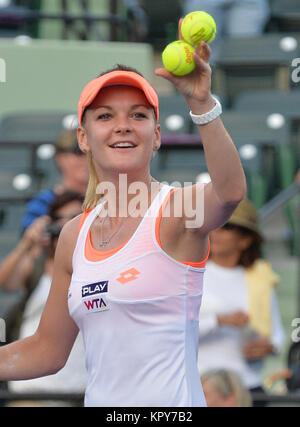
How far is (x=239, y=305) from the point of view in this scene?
4.03 meters

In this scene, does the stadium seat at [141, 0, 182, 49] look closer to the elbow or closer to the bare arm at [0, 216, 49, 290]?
the bare arm at [0, 216, 49, 290]

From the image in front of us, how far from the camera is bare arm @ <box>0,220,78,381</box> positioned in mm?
2311

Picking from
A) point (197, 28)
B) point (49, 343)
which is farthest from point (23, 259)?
point (197, 28)

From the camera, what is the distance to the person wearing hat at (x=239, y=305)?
388 centimetres

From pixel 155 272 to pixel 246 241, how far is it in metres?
2.16

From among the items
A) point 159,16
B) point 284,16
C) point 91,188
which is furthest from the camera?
point 159,16

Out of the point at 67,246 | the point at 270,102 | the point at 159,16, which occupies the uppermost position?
the point at 159,16

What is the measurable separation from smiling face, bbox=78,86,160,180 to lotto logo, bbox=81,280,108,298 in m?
0.28

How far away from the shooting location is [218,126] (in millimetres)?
1846

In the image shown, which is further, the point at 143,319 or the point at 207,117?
the point at 143,319

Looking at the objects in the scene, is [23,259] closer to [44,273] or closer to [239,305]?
[44,273]

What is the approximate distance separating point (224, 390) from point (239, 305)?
66 cm

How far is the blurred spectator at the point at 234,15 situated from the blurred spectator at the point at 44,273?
357 centimetres
